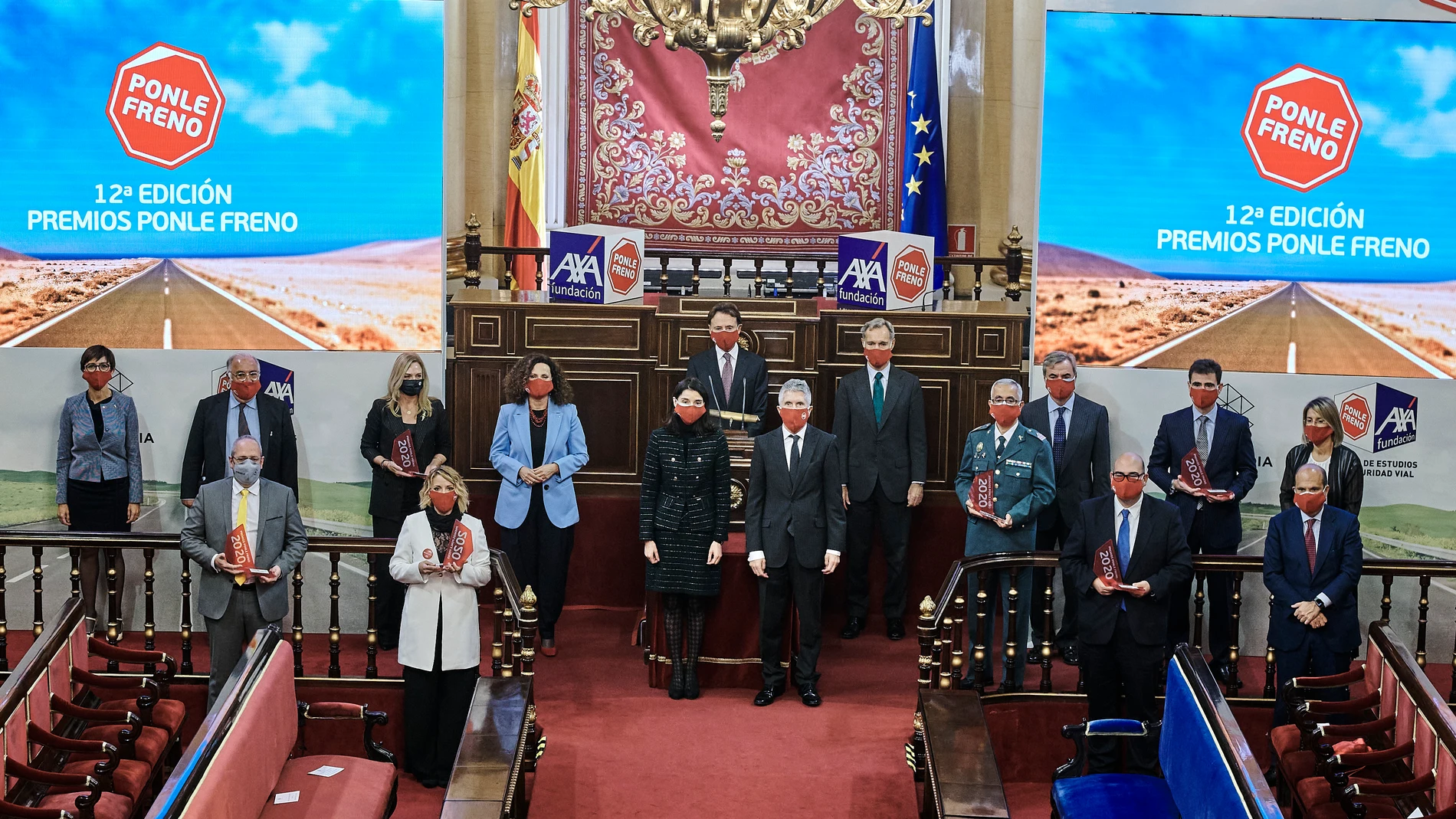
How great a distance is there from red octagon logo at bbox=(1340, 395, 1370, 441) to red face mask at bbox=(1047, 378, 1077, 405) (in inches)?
72.0

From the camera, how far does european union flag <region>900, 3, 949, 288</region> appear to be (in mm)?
11008

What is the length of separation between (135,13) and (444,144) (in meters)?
1.82

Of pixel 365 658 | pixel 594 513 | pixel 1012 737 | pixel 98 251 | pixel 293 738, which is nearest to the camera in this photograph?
pixel 293 738

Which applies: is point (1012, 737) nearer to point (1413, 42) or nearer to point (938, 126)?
point (1413, 42)

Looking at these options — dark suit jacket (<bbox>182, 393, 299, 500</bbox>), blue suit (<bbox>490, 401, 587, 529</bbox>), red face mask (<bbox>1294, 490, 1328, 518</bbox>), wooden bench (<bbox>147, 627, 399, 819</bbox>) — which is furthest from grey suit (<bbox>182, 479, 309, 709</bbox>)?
red face mask (<bbox>1294, 490, 1328, 518</bbox>)

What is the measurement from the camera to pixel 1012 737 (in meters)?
6.82

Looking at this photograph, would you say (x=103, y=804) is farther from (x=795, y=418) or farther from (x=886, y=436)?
(x=886, y=436)

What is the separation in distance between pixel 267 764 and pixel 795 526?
8.68 feet

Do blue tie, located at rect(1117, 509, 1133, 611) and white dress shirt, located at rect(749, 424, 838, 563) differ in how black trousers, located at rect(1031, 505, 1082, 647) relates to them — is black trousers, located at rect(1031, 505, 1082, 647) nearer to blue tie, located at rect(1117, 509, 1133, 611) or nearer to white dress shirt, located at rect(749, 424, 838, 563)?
blue tie, located at rect(1117, 509, 1133, 611)

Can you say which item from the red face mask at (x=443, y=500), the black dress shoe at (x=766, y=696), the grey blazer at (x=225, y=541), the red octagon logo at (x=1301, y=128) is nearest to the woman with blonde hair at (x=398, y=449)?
the grey blazer at (x=225, y=541)

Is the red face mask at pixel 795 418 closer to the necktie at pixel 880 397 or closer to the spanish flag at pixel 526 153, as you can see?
the necktie at pixel 880 397

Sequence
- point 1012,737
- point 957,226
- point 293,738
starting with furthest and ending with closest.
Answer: point 957,226
point 1012,737
point 293,738

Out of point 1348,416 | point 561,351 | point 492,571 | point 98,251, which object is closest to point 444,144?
point 561,351

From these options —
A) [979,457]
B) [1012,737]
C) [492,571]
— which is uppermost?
[979,457]
